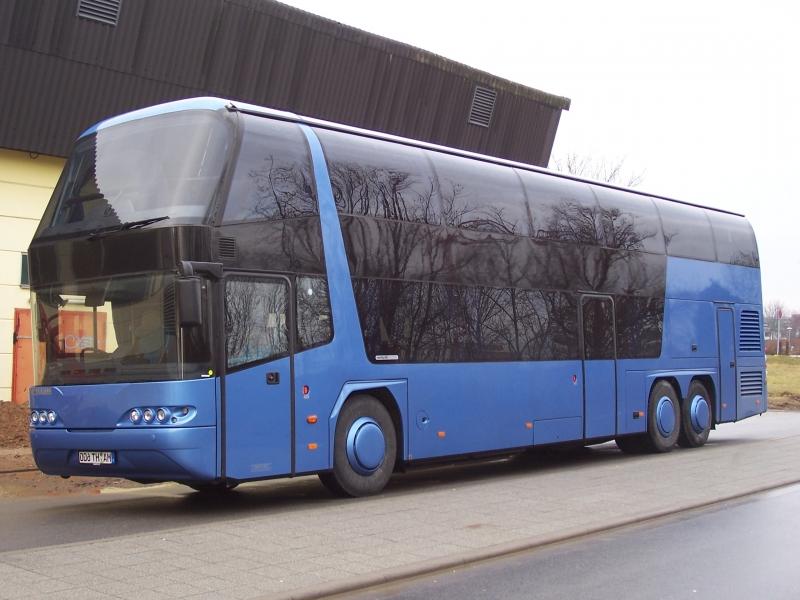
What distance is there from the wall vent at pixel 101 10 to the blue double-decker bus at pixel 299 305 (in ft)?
28.9

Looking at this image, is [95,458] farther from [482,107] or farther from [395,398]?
[482,107]

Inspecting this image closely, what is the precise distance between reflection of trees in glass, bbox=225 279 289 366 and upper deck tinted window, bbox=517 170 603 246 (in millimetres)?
5008

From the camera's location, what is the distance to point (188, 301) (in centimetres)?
1010

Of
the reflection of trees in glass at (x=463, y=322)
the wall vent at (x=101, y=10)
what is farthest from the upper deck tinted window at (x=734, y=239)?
the wall vent at (x=101, y=10)

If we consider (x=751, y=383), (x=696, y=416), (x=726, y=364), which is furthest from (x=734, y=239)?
(x=696, y=416)

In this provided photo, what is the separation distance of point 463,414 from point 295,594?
21.7ft

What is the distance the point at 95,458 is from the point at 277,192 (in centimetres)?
332

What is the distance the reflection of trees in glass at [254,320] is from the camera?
34.9 feet

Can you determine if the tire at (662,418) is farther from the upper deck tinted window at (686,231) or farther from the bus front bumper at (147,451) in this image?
the bus front bumper at (147,451)

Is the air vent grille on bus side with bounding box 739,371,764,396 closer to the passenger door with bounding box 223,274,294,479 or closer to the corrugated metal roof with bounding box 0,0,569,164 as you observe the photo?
the corrugated metal roof with bounding box 0,0,569,164

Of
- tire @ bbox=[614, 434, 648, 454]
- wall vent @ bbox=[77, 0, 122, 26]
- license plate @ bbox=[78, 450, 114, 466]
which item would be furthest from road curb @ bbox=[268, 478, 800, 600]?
wall vent @ bbox=[77, 0, 122, 26]

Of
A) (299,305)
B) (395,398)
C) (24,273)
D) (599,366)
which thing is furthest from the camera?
(24,273)

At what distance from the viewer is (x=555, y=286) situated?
15.2 metres

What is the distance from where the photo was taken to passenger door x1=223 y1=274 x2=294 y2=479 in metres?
10.5
